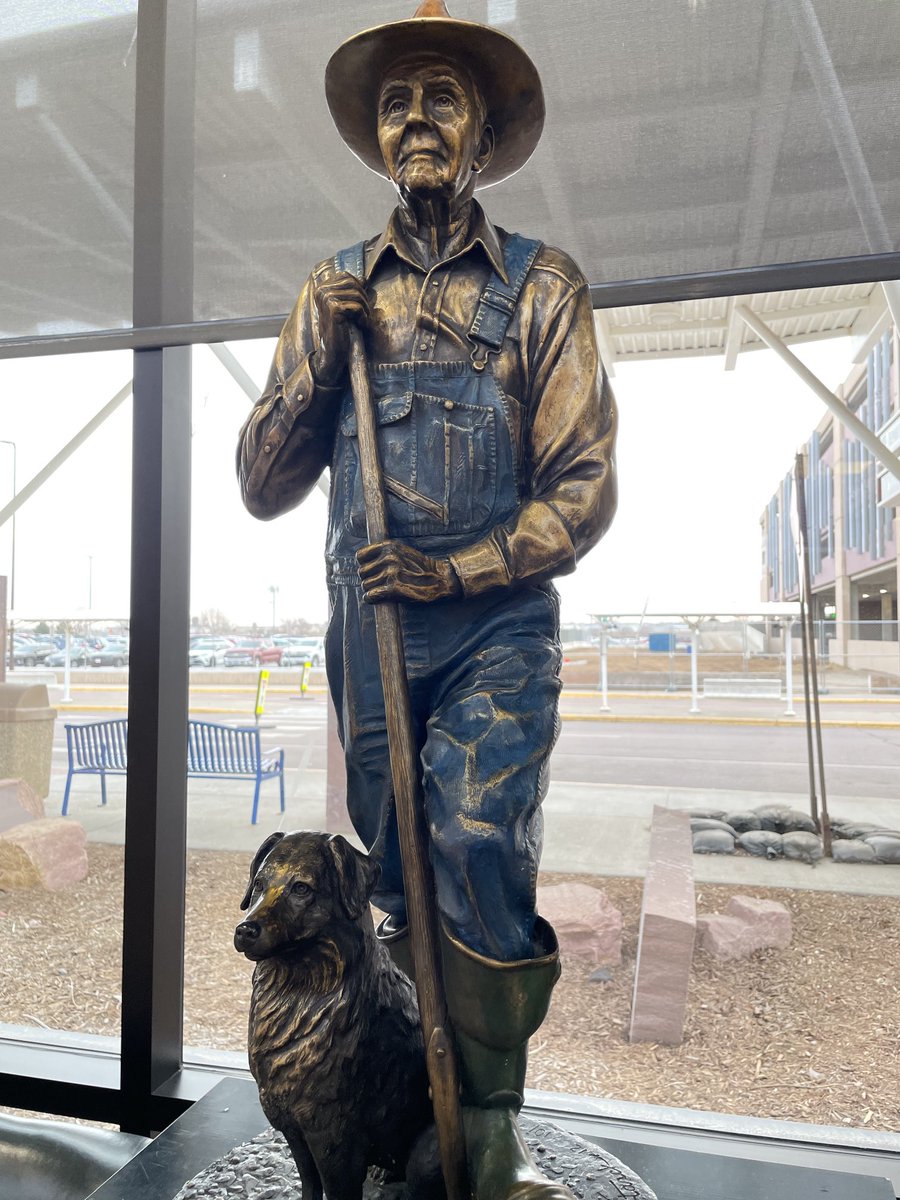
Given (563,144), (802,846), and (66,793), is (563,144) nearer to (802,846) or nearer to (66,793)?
(802,846)

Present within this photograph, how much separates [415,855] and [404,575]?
1.50 feet

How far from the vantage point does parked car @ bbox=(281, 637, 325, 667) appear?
3855 millimetres

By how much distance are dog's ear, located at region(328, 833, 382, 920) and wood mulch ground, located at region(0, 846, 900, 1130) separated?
76.3 inches

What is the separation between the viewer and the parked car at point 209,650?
379cm

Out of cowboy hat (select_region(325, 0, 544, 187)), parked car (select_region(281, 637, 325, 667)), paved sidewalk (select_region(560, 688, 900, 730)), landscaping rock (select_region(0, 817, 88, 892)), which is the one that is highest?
cowboy hat (select_region(325, 0, 544, 187))

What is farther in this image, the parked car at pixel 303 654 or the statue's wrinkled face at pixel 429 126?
the parked car at pixel 303 654

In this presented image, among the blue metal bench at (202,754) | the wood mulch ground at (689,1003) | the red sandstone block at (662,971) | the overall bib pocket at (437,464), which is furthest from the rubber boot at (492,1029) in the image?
the blue metal bench at (202,754)

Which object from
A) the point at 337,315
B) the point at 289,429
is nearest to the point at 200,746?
the point at 289,429

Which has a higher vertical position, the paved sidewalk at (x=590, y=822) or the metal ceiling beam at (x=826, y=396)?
the metal ceiling beam at (x=826, y=396)

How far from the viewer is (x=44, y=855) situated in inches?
143

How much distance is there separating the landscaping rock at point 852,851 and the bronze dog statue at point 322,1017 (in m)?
2.50

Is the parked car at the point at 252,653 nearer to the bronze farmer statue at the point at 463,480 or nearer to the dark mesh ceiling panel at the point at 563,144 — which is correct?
the dark mesh ceiling panel at the point at 563,144

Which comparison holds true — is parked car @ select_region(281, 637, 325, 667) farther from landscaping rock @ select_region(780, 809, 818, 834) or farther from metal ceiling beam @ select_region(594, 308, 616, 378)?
landscaping rock @ select_region(780, 809, 818, 834)

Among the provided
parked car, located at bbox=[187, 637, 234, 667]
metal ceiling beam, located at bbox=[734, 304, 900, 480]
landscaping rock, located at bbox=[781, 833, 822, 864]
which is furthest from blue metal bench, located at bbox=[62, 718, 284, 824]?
metal ceiling beam, located at bbox=[734, 304, 900, 480]
